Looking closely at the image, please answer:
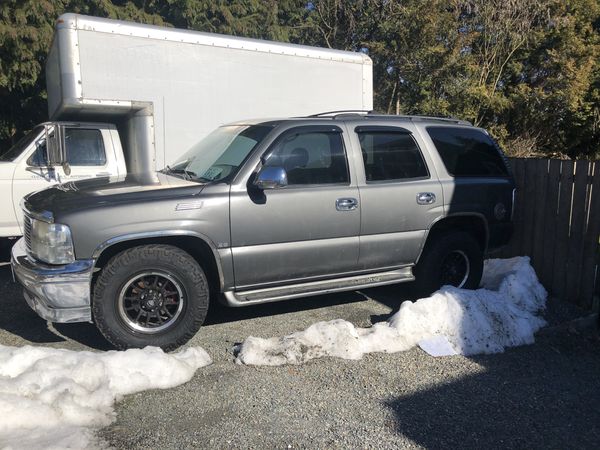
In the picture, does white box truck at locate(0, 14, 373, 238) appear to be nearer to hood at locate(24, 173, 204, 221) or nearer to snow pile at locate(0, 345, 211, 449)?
hood at locate(24, 173, 204, 221)

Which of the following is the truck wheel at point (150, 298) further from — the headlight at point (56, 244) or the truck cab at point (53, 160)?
the truck cab at point (53, 160)

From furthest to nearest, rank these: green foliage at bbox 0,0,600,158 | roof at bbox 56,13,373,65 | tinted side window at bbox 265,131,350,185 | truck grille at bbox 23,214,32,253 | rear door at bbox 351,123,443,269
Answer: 1. green foliage at bbox 0,0,600,158
2. roof at bbox 56,13,373,65
3. rear door at bbox 351,123,443,269
4. tinted side window at bbox 265,131,350,185
5. truck grille at bbox 23,214,32,253

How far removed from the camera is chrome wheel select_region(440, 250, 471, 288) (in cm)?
568

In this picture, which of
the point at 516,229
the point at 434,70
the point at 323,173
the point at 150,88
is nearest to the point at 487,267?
the point at 516,229

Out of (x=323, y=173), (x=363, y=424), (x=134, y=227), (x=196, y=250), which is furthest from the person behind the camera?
(x=323, y=173)

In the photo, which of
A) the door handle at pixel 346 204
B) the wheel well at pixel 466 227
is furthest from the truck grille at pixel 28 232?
the wheel well at pixel 466 227

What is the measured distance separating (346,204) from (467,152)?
66.4 inches

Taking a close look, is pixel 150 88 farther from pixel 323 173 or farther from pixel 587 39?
pixel 587 39

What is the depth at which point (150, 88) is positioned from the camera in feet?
22.5

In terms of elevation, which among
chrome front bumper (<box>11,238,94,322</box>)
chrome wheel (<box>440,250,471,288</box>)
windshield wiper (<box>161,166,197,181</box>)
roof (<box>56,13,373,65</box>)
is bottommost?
chrome wheel (<box>440,250,471,288</box>)

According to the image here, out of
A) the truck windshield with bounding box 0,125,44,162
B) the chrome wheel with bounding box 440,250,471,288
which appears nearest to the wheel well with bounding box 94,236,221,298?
the chrome wheel with bounding box 440,250,471,288

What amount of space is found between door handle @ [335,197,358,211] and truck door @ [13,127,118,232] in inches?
147

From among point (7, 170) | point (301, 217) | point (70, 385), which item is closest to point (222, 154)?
point (301, 217)

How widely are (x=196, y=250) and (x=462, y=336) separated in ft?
7.73
